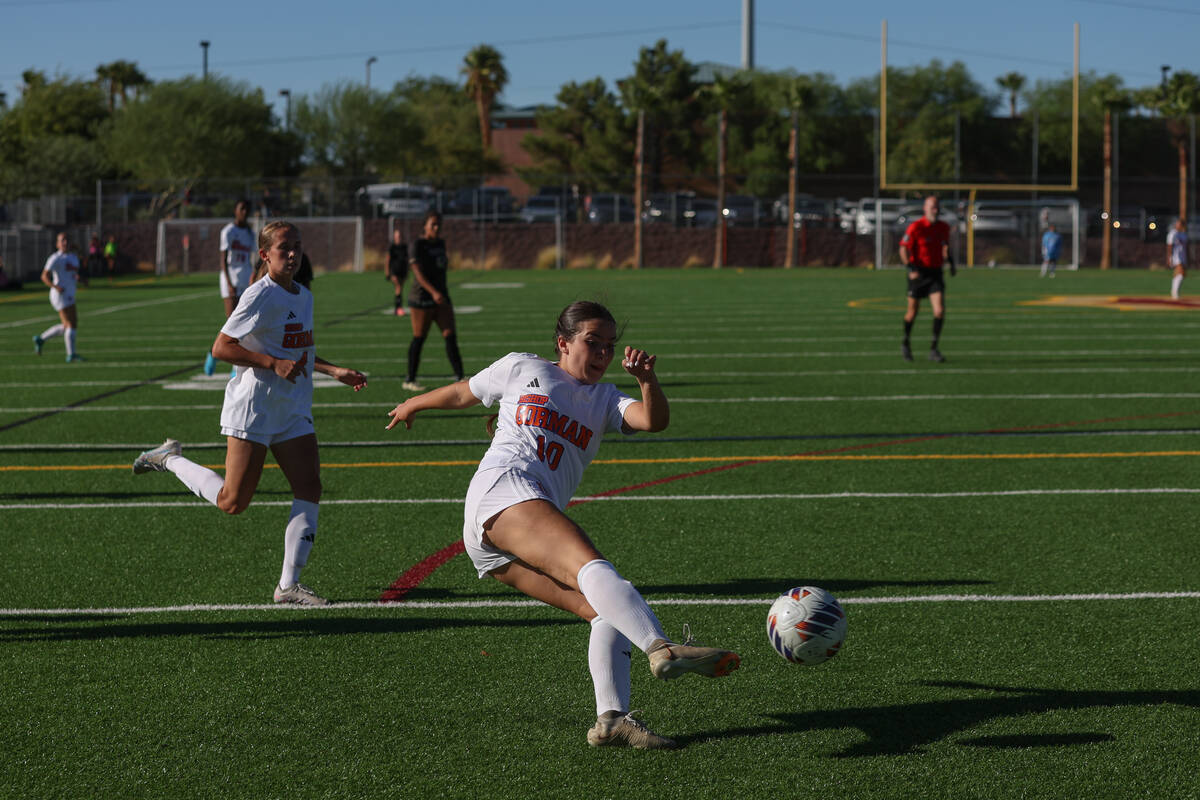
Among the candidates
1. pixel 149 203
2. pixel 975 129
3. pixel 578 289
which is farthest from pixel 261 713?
pixel 975 129

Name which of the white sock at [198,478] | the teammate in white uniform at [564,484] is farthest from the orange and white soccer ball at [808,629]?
the white sock at [198,478]

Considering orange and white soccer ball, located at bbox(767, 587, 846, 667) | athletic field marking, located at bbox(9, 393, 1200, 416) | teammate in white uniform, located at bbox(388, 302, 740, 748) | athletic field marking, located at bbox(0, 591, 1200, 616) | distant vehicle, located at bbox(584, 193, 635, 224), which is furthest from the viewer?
distant vehicle, located at bbox(584, 193, 635, 224)

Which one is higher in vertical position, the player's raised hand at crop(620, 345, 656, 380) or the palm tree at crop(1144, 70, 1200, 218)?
the palm tree at crop(1144, 70, 1200, 218)

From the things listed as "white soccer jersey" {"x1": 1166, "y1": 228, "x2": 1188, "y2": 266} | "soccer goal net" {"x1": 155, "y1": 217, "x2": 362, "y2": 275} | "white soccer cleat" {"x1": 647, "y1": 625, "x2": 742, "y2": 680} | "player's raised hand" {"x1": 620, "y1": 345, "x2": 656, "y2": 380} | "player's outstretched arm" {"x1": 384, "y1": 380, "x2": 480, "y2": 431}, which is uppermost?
"soccer goal net" {"x1": 155, "y1": 217, "x2": 362, "y2": 275}

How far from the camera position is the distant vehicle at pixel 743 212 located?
2234 inches

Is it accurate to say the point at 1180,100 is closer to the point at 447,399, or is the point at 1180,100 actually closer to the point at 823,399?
the point at 823,399

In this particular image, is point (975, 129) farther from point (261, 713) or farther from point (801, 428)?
point (261, 713)

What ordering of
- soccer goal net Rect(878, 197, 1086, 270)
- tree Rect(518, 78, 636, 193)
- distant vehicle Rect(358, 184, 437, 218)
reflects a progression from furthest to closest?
tree Rect(518, 78, 636, 193), distant vehicle Rect(358, 184, 437, 218), soccer goal net Rect(878, 197, 1086, 270)

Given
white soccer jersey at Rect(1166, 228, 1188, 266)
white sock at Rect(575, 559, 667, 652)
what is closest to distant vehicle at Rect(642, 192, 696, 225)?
Result: white soccer jersey at Rect(1166, 228, 1188, 266)

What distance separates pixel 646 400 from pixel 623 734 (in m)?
1.18

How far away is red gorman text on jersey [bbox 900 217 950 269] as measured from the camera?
1669 centimetres

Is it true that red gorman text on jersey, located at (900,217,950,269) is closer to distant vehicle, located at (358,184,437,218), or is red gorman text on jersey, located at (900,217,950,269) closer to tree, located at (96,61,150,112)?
distant vehicle, located at (358,184,437,218)

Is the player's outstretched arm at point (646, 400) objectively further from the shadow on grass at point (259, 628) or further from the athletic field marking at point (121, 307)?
the athletic field marking at point (121, 307)

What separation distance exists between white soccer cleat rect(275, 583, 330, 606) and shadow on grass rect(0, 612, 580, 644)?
149mm
